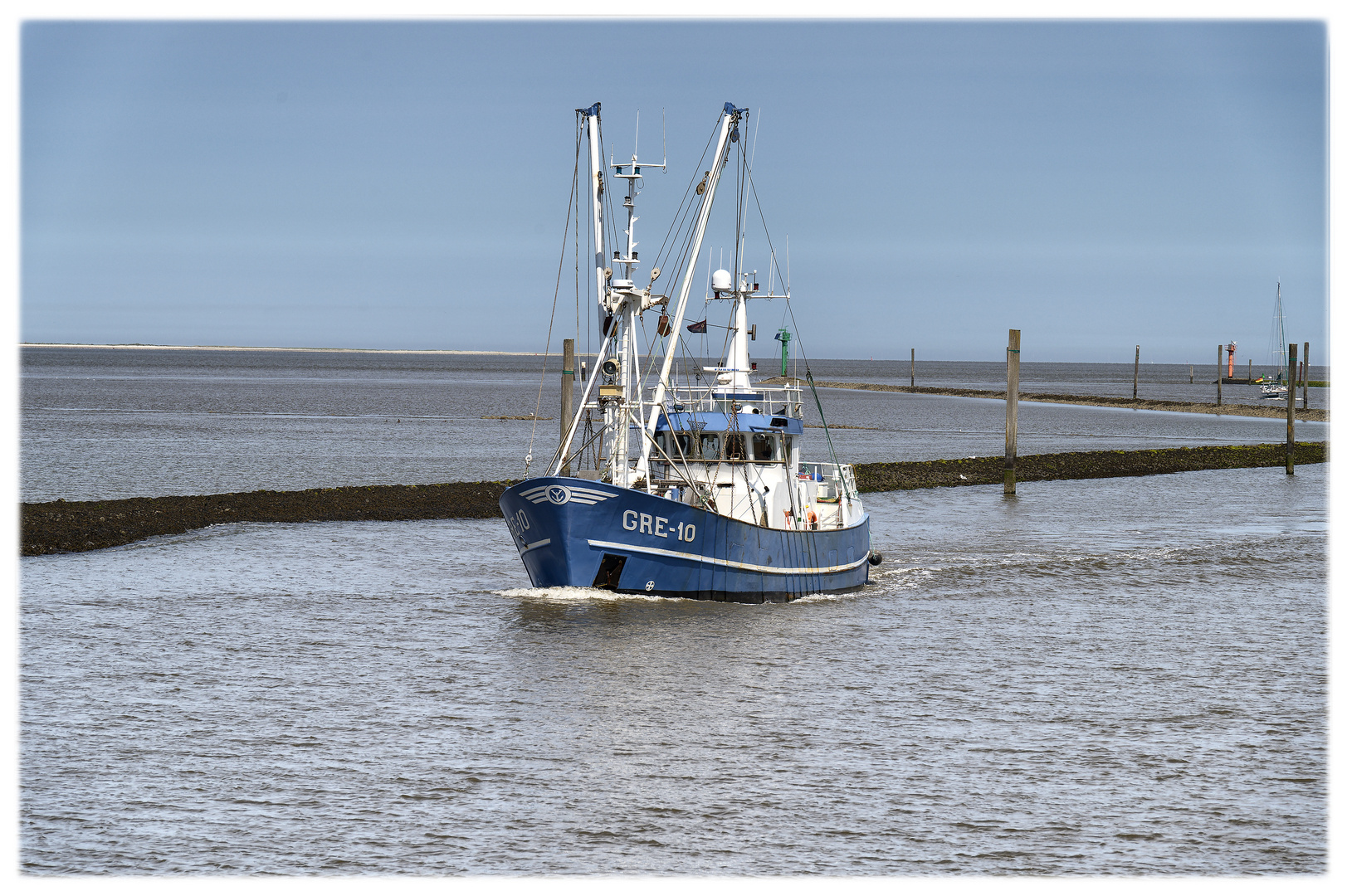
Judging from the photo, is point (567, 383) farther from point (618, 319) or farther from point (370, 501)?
point (618, 319)

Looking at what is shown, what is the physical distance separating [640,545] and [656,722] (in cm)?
743

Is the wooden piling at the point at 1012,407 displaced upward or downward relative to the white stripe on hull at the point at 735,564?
upward

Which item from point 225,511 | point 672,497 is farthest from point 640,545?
point 225,511

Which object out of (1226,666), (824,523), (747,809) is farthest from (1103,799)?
(824,523)

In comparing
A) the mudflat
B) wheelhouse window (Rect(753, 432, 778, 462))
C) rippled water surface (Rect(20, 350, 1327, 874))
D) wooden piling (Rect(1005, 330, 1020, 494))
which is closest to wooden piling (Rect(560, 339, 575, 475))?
the mudflat

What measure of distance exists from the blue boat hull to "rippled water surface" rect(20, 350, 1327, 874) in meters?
0.47

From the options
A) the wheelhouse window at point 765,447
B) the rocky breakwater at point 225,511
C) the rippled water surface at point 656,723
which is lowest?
the rippled water surface at point 656,723

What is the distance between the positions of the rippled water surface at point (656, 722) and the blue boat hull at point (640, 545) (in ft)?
1.54

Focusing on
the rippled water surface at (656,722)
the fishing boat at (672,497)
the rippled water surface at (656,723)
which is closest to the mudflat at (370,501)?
the rippled water surface at (656,722)

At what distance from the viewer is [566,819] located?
12.7m

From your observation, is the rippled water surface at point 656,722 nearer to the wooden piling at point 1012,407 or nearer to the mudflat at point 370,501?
the mudflat at point 370,501

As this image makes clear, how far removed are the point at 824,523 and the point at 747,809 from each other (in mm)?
15704

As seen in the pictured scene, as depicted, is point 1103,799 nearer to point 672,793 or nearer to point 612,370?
point 672,793

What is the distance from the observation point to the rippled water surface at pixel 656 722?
12094 millimetres
